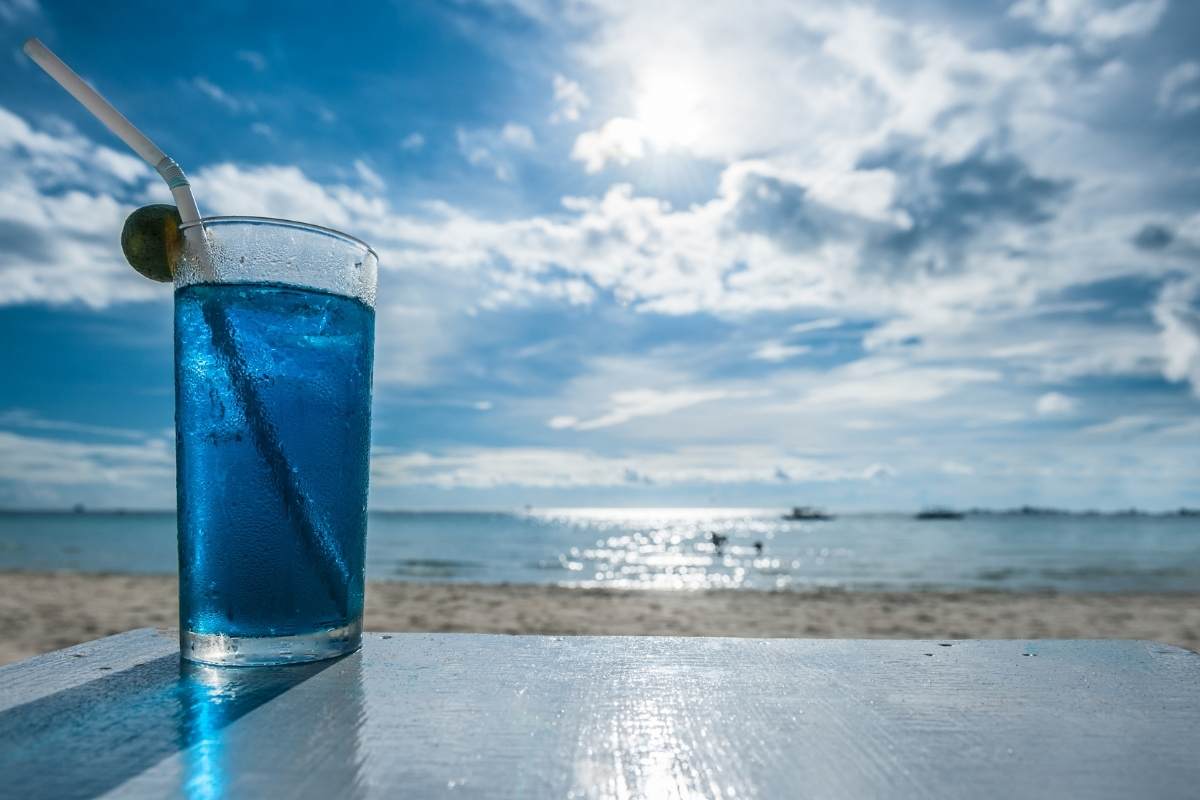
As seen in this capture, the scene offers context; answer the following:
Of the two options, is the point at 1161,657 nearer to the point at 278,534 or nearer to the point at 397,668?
the point at 397,668

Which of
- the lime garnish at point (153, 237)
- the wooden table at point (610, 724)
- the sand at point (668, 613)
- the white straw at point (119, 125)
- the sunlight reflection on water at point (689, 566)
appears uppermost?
the white straw at point (119, 125)

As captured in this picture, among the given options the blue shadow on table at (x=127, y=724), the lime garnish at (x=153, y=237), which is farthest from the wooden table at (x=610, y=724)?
the lime garnish at (x=153, y=237)

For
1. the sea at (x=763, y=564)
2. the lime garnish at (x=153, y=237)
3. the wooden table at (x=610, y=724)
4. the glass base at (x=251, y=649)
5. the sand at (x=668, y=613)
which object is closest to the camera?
the wooden table at (x=610, y=724)

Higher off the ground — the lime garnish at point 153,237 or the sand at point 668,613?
the lime garnish at point 153,237

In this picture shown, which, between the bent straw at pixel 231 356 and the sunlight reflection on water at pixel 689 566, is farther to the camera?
the sunlight reflection on water at pixel 689 566

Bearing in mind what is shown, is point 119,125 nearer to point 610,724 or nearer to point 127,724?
point 127,724

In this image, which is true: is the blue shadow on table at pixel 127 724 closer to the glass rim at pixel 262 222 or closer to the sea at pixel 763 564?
the glass rim at pixel 262 222

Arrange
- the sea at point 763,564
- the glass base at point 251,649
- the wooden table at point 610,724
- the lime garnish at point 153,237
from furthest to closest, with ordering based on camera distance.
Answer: the sea at point 763,564, the lime garnish at point 153,237, the glass base at point 251,649, the wooden table at point 610,724
